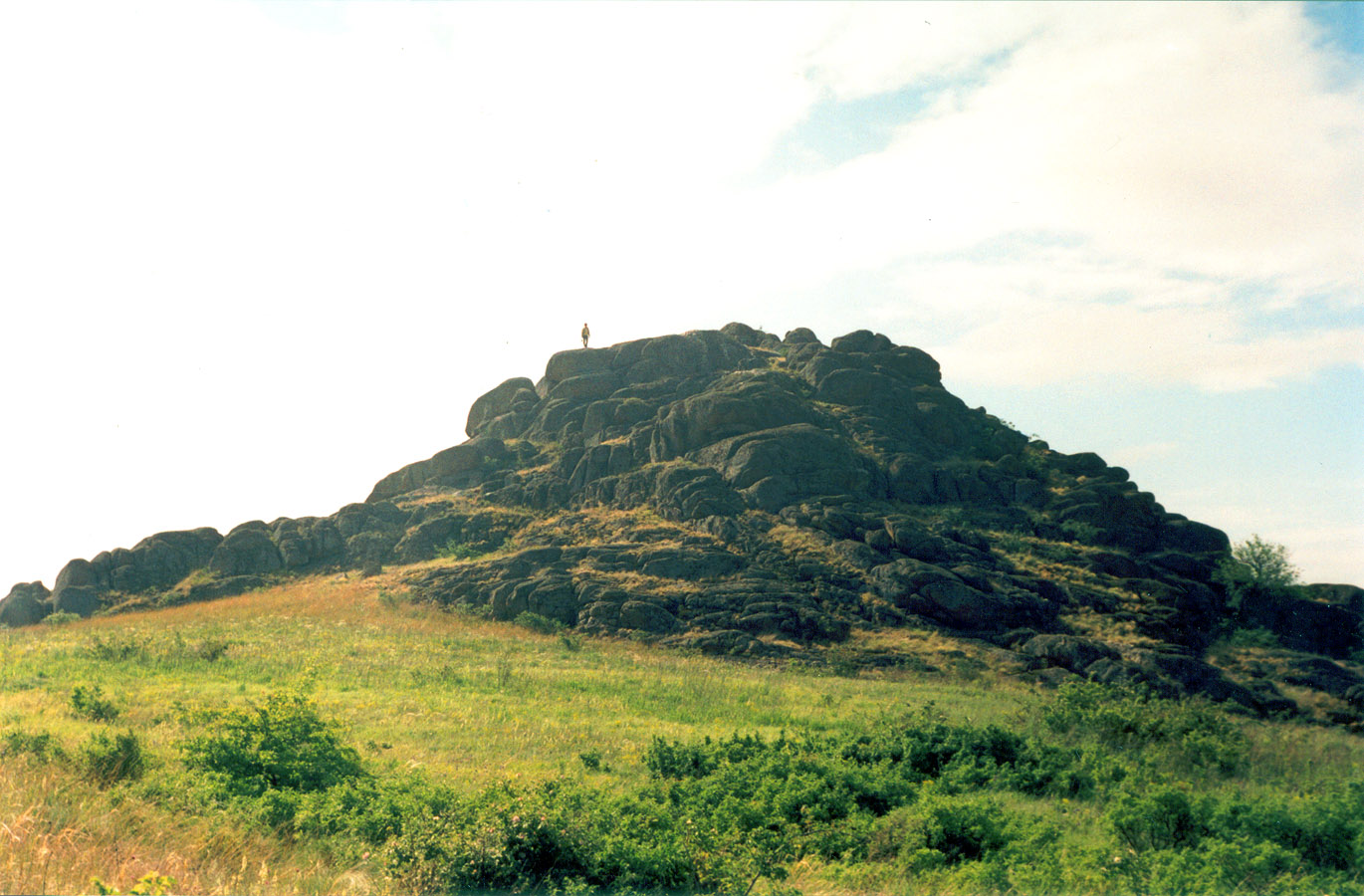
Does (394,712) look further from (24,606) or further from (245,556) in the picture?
(24,606)

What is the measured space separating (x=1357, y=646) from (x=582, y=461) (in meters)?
42.8

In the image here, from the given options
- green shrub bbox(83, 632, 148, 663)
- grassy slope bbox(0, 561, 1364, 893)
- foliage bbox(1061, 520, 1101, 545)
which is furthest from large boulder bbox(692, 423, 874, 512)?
green shrub bbox(83, 632, 148, 663)

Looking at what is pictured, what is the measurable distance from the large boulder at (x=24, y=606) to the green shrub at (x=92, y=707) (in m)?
39.8

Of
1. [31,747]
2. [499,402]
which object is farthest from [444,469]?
[31,747]

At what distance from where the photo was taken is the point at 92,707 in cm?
1691

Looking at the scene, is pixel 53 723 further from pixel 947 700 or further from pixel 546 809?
pixel 947 700

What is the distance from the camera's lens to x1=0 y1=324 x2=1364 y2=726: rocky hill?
38.5 m

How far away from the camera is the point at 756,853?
9164mm

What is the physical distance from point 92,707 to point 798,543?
33277 mm

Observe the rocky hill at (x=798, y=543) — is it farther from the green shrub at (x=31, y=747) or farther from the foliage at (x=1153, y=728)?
the green shrub at (x=31, y=747)

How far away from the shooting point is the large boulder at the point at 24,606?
49.3m

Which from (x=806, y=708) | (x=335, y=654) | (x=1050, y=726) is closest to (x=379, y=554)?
(x=335, y=654)

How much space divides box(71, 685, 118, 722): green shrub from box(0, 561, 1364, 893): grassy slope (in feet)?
0.72

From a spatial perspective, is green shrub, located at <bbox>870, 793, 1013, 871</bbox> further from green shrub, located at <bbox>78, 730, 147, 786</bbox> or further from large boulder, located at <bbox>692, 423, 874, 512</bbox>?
large boulder, located at <bbox>692, 423, 874, 512</bbox>
